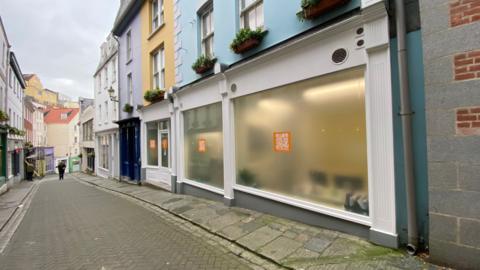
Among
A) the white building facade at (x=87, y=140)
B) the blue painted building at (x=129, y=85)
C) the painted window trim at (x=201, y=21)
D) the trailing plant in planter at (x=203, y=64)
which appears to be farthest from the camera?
the white building facade at (x=87, y=140)

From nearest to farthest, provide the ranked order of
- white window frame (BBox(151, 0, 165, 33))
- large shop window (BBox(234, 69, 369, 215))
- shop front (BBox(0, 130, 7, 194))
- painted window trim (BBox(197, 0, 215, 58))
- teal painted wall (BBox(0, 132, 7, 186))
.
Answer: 1. large shop window (BBox(234, 69, 369, 215))
2. painted window trim (BBox(197, 0, 215, 58))
3. white window frame (BBox(151, 0, 165, 33))
4. shop front (BBox(0, 130, 7, 194))
5. teal painted wall (BBox(0, 132, 7, 186))

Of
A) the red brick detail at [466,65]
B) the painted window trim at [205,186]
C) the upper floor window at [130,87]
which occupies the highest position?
the upper floor window at [130,87]

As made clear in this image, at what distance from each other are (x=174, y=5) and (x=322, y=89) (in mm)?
7696

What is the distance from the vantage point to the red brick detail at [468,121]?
3117 millimetres

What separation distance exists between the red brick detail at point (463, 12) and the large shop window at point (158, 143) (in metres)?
9.57

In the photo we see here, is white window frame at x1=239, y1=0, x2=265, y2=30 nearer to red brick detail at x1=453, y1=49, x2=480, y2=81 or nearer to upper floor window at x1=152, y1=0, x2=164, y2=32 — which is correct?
red brick detail at x1=453, y1=49, x2=480, y2=81

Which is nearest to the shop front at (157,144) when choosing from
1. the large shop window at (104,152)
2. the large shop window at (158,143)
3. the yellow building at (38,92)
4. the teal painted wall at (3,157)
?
the large shop window at (158,143)

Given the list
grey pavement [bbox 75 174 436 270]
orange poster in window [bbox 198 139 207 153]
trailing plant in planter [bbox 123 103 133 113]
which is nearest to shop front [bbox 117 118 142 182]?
trailing plant in planter [bbox 123 103 133 113]

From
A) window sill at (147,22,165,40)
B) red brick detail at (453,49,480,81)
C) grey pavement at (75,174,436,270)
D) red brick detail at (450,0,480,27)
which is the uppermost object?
window sill at (147,22,165,40)

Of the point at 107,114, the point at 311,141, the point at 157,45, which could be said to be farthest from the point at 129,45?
the point at 311,141

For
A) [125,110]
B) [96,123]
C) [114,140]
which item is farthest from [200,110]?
[96,123]

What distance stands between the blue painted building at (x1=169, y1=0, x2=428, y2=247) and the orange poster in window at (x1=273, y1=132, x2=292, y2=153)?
0.07ft

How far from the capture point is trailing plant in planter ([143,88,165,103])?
36.2 feet

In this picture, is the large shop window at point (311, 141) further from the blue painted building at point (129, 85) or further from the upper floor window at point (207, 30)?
the blue painted building at point (129, 85)
